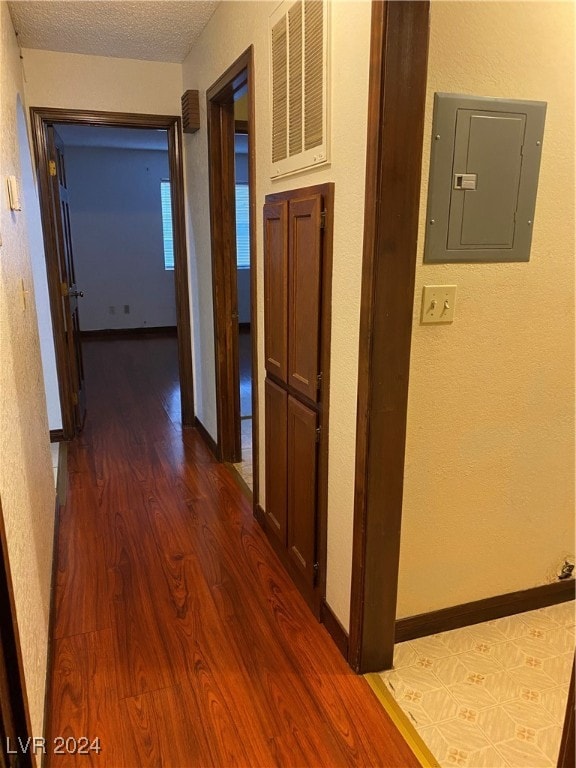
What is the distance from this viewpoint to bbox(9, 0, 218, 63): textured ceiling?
2654 mm

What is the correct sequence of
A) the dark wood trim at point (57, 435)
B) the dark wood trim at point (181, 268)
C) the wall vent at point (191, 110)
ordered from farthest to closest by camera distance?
1. the dark wood trim at point (57, 435)
2. the dark wood trim at point (181, 268)
3. the wall vent at point (191, 110)

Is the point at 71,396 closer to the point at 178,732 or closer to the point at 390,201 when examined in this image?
the point at 178,732

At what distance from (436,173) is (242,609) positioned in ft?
5.48

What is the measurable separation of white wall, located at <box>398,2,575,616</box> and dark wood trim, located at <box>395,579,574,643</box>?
0.11 feet

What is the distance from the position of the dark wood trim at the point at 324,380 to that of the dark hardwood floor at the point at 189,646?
0.27 m

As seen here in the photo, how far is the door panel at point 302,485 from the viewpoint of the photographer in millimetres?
2000

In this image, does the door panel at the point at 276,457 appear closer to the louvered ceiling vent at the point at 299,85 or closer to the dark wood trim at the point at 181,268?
the louvered ceiling vent at the point at 299,85

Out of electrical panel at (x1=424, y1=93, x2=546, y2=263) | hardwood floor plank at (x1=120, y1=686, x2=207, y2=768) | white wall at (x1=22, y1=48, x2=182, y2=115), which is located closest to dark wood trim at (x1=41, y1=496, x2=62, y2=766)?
hardwood floor plank at (x1=120, y1=686, x2=207, y2=768)

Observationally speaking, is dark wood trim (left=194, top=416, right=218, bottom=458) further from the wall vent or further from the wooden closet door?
the wall vent

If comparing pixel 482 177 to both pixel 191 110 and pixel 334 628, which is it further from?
pixel 191 110

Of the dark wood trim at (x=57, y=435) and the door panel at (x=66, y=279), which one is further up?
the door panel at (x=66, y=279)

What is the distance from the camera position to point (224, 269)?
321 cm

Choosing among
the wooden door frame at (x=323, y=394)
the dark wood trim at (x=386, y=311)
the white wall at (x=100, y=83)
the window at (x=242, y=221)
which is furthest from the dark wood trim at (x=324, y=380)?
the window at (x=242, y=221)

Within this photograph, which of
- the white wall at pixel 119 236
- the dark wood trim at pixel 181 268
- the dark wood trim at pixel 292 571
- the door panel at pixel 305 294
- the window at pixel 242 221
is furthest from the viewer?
the window at pixel 242 221
